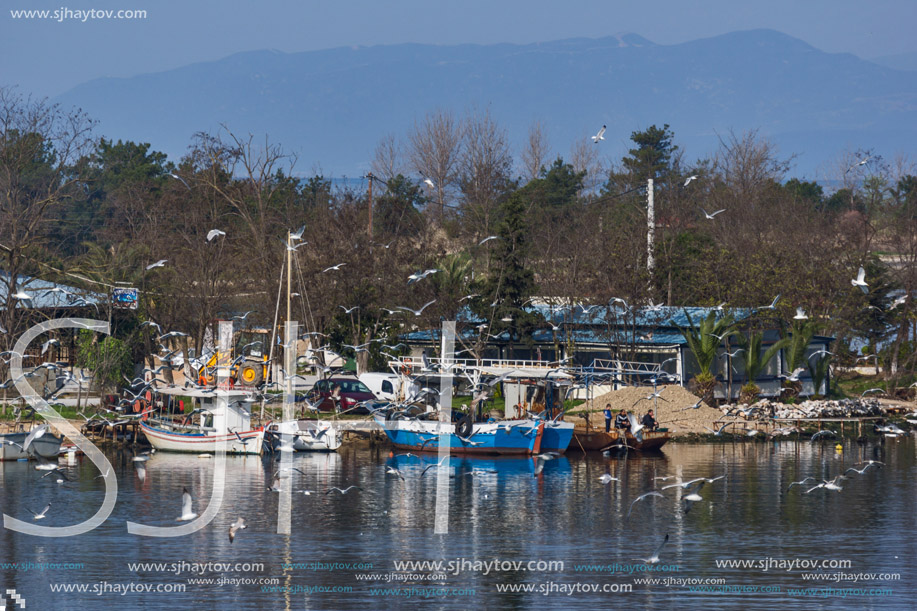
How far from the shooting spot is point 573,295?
2384 inches

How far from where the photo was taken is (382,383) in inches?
2069

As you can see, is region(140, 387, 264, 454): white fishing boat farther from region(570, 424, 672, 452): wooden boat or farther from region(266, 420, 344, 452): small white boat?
region(570, 424, 672, 452): wooden boat

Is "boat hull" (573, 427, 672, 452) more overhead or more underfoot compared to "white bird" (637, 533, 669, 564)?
more overhead

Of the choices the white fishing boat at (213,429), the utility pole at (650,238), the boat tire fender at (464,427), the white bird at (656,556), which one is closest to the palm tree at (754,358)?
the utility pole at (650,238)

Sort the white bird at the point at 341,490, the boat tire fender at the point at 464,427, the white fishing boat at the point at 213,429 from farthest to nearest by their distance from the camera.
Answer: the boat tire fender at the point at 464,427 → the white fishing boat at the point at 213,429 → the white bird at the point at 341,490

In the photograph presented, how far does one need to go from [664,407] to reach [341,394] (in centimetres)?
1475

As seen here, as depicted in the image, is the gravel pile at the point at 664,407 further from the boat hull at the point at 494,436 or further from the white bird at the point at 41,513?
the white bird at the point at 41,513

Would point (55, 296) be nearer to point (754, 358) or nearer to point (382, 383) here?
point (382, 383)

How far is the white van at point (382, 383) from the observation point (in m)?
51.9

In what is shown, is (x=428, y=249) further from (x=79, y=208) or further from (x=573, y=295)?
(x=79, y=208)

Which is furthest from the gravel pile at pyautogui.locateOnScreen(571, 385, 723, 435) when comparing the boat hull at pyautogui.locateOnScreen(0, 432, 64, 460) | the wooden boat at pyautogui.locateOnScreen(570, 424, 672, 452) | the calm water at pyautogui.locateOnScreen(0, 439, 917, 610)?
the boat hull at pyautogui.locateOnScreen(0, 432, 64, 460)

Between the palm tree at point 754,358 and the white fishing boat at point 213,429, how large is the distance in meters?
24.4

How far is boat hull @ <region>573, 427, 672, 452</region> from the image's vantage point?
152 ft

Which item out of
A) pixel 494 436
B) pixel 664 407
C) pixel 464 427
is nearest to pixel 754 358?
pixel 664 407
